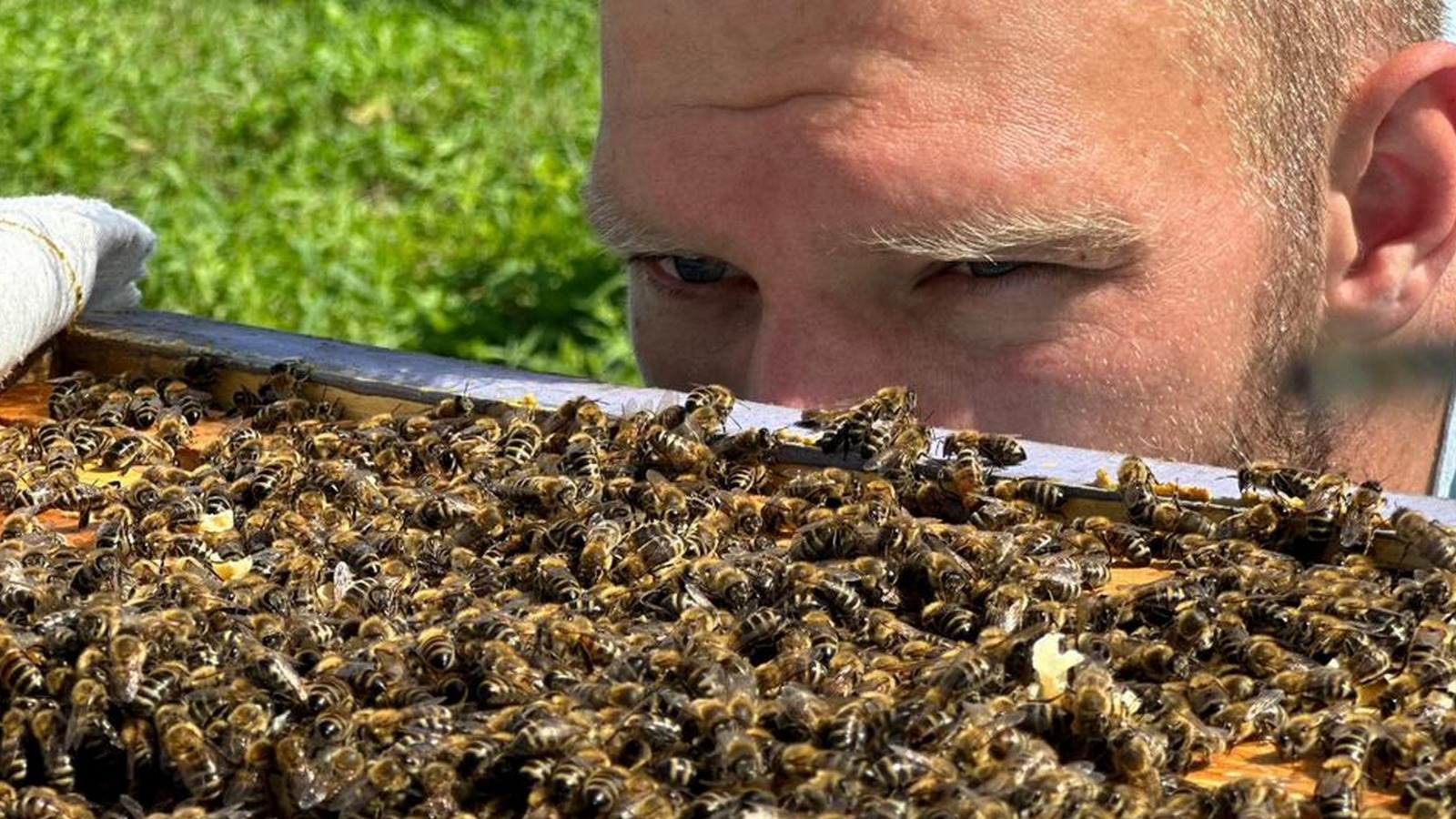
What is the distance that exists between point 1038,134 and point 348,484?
1364mm

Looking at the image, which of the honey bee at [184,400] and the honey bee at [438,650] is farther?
the honey bee at [184,400]

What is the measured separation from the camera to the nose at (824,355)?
11.5ft

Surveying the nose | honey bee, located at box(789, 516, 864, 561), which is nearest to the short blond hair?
the nose

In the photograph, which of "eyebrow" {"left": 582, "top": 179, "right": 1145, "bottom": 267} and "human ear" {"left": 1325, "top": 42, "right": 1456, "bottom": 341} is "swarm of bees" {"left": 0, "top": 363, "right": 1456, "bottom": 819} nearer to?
"eyebrow" {"left": 582, "top": 179, "right": 1145, "bottom": 267}

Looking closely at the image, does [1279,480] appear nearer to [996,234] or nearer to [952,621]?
[952,621]

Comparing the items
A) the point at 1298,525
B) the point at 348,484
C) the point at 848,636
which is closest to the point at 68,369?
the point at 348,484

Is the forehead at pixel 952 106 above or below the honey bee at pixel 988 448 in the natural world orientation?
above

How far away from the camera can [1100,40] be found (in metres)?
3.46

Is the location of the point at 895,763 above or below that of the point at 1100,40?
below

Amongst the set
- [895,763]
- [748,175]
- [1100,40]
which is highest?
[1100,40]

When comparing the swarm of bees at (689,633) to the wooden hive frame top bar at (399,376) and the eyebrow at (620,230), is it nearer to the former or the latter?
the wooden hive frame top bar at (399,376)

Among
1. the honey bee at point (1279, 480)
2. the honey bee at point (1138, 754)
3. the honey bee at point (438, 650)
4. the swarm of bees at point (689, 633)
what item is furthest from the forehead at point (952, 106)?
the honey bee at point (1138, 754)

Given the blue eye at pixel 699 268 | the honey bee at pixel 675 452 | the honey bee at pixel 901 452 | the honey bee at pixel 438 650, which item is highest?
the blue eye at pixel 699 268

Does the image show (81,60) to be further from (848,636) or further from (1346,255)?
(848,636)
